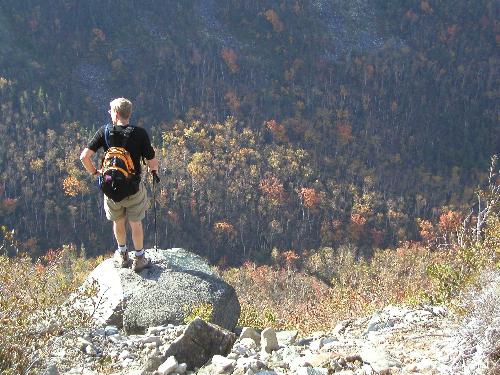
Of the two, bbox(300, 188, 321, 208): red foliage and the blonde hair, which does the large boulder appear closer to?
the blonde hair

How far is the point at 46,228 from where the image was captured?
162ft

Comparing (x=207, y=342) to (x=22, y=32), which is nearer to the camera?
(x=207, y=342)

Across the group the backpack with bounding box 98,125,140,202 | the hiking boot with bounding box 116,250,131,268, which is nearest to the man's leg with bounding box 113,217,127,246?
the hiking boot with bounding box 116,250,131,268

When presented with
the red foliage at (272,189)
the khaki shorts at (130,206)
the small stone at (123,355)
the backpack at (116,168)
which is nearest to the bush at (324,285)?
the khaki shorts at (130,206)

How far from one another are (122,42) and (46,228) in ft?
99.8

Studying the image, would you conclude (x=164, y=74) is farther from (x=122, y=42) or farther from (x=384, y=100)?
(x=384, y=100)

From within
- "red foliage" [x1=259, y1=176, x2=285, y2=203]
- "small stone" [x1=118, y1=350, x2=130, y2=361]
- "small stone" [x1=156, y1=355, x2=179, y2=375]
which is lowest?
"red foliage" [x1=259, y1=176, x2=285, y2=203]

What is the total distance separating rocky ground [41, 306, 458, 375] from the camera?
368 cm

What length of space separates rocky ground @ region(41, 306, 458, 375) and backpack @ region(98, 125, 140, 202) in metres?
1.48

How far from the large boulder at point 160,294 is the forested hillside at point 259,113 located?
3953cm

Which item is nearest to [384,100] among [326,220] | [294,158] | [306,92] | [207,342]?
[306,92]

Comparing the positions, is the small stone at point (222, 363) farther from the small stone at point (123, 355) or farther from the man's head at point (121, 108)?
the man's head at point (121, 108)

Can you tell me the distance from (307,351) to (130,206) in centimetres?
278

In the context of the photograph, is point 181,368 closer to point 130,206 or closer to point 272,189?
point 130,206
